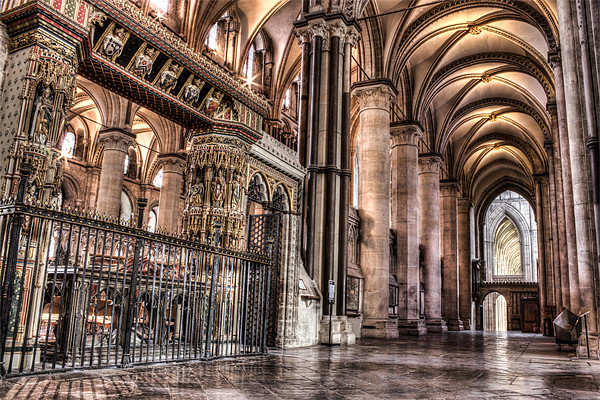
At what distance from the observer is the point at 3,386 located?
4.61m

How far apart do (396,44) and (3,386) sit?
60.3ft

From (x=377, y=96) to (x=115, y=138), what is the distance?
10.7 m

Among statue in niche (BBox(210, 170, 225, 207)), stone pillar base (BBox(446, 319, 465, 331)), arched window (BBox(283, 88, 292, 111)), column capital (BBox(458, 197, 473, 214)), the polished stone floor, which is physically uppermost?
arched window (BBox(283, 88, 292, 111))

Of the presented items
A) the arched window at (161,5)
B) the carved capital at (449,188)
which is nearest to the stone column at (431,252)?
the carved capital at (449,188)

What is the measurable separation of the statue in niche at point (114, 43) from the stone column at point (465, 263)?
92.7ft

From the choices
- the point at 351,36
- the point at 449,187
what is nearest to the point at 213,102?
the point at 351,36

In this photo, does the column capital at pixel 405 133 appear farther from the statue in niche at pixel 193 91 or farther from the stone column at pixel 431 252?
the statue in niche at pixel 193 91

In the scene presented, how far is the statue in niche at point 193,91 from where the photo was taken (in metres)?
10.2

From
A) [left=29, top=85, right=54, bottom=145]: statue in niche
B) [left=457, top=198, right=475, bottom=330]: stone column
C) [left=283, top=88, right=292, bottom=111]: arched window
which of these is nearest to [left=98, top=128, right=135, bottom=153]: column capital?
[left=283, top=88, right=292, bottom=111]: arched window

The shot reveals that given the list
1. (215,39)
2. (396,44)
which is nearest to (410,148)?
(396,44)

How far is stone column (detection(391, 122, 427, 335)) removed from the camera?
68.8 ft

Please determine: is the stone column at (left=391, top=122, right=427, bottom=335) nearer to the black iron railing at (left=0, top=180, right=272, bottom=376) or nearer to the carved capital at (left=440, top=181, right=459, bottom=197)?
the carved capital at (left=440, top=181, right=459, bottom=197)

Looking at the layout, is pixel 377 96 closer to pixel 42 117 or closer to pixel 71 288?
pixel 42 117

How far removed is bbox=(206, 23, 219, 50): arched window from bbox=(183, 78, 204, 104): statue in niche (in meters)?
11.6
